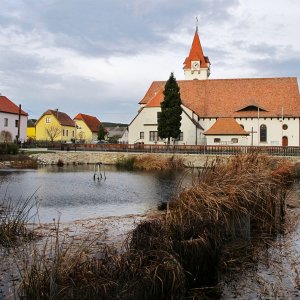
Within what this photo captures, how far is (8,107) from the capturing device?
67.1 m

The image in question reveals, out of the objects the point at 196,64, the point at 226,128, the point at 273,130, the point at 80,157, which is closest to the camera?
the point at 80,157

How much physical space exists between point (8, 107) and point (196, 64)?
3243 centimetres

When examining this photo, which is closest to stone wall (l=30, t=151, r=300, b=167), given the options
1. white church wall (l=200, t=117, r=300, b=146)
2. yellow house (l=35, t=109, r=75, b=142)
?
white church wall (l=200, t=117, r=300, b=146)

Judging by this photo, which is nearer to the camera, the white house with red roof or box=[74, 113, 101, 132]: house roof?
the white house with red roof

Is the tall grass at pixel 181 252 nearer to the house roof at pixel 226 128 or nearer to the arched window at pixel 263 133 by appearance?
the house roof at pixel 226 128

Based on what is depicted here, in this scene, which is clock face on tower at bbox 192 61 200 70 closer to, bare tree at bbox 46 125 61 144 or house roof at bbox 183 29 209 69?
house roof at bbox 183 29 209 69

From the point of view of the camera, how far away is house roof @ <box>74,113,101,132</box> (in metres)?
102

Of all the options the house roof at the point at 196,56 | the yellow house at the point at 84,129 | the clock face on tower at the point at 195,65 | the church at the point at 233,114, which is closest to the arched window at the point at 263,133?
the church at the point at 233,114

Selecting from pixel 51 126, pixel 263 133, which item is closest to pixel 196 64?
pixel 263 133

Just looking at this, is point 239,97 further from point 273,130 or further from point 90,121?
point 90,121

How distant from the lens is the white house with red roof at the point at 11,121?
64.6 meters

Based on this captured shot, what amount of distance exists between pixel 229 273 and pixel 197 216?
133cm

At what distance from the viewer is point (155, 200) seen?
785 inches

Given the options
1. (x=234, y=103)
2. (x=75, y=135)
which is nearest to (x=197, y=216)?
(x=234, y=103)
